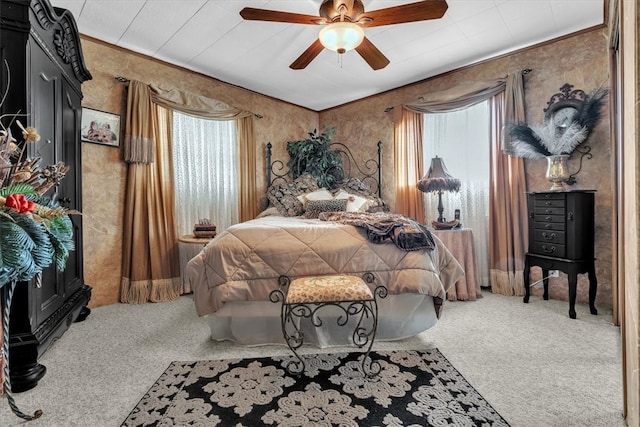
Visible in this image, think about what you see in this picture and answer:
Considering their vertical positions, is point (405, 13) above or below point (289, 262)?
above

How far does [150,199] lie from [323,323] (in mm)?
2341

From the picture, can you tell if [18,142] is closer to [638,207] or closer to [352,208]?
[638,207]

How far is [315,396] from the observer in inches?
62.6

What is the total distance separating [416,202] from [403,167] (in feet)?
1.71

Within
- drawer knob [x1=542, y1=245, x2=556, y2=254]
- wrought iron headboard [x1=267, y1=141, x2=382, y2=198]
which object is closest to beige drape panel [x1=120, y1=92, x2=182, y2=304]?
wrought iron headboard [x1=267, y1=141, x2=382, y2=198]

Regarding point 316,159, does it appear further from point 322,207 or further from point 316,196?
point 322,207

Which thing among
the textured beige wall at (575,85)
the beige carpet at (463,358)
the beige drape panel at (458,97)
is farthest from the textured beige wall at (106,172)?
the textured beige wall at (575,85)

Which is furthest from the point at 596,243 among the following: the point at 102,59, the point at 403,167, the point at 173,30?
the point at 102,59

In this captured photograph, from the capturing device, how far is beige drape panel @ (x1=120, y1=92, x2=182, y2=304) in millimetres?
3225

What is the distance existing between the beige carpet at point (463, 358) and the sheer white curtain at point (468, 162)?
0.97m

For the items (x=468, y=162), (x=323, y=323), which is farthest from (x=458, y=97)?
(x=323, y=323)

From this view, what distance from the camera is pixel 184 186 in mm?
3764

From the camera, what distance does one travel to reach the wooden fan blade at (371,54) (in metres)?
2.40

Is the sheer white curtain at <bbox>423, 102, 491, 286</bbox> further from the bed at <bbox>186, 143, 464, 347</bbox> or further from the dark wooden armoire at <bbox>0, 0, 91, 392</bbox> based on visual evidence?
the dark wooden armoire at <bbox>0, 0, 91, 392</bbox>
